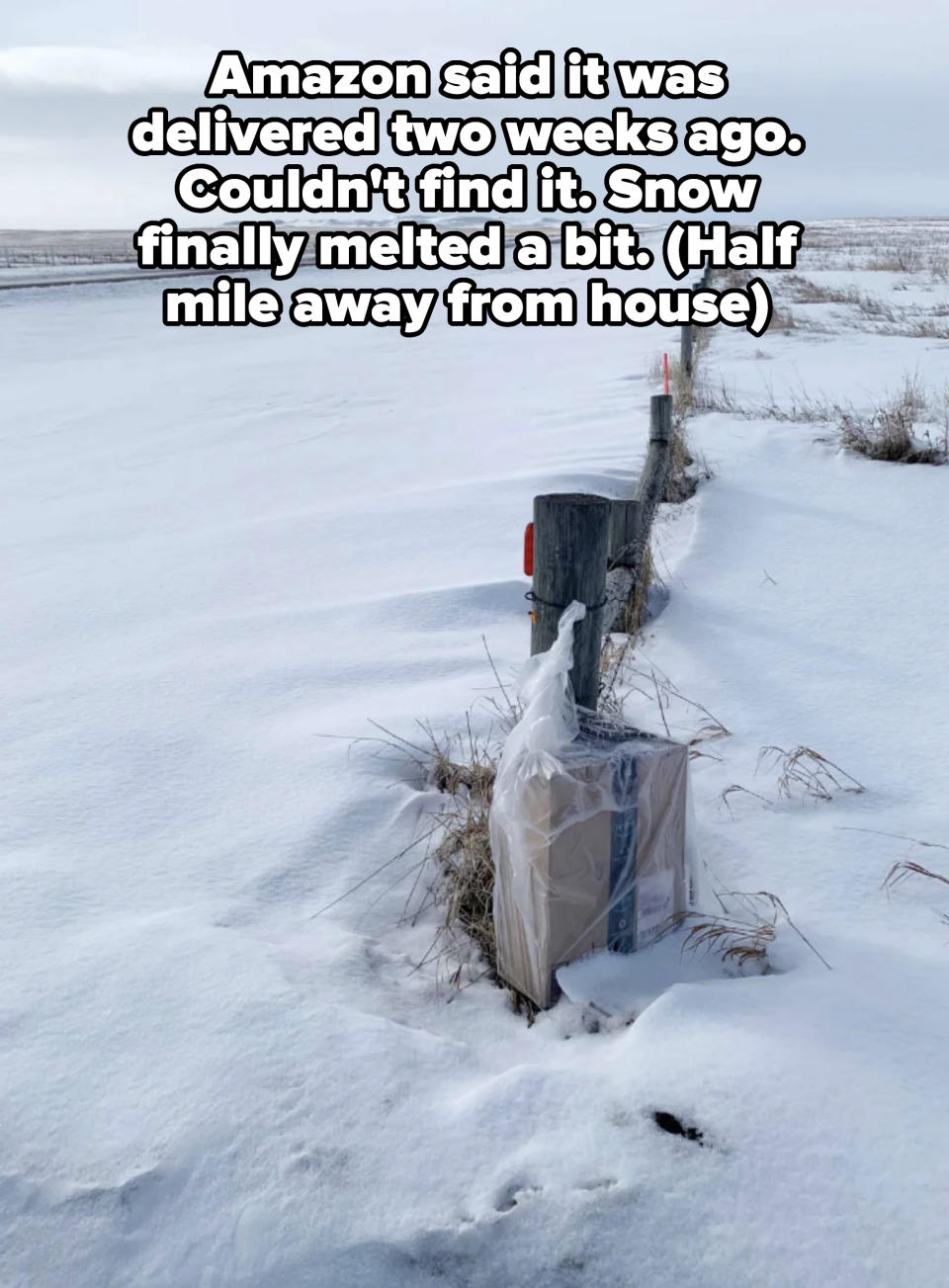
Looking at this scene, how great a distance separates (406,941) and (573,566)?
777 millimetres

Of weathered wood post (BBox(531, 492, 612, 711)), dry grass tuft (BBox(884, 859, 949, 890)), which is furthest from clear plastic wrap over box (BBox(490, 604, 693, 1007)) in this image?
dry grass tuft (BBox(884, 859, 949, 890))

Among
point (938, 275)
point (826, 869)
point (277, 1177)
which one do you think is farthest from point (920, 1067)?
point (938, 275)

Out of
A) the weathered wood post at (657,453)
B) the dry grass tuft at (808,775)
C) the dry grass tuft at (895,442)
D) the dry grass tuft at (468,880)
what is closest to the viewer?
the dry grass tuft at (468,880)

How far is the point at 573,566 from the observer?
6.01 ft

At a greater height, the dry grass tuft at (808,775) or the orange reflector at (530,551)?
the orange reflector at (530,551)

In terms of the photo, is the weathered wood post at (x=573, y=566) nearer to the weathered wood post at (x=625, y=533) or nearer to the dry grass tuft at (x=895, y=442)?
the weathered wood post at (x=625, y=533)

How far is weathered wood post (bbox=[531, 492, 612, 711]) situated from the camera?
1.81 metres

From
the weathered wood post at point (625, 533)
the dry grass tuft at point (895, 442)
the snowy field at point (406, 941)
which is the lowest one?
the snowy field at point (406, 941)

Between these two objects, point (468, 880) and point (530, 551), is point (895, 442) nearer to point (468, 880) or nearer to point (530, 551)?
point (530, 551)

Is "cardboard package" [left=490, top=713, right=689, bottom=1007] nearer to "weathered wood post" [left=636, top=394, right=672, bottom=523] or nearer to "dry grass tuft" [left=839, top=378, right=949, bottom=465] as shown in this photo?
"weathered wood post" [left=636, top=394, right=672, bottom=523]

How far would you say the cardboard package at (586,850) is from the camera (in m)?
1.59

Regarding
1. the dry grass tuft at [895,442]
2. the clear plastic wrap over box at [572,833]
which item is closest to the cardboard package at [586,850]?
the clear plastic wrap over box at [572,833]

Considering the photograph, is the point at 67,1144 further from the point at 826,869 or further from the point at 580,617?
the point at 826,869

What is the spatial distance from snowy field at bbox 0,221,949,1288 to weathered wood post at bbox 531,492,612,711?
581mm
